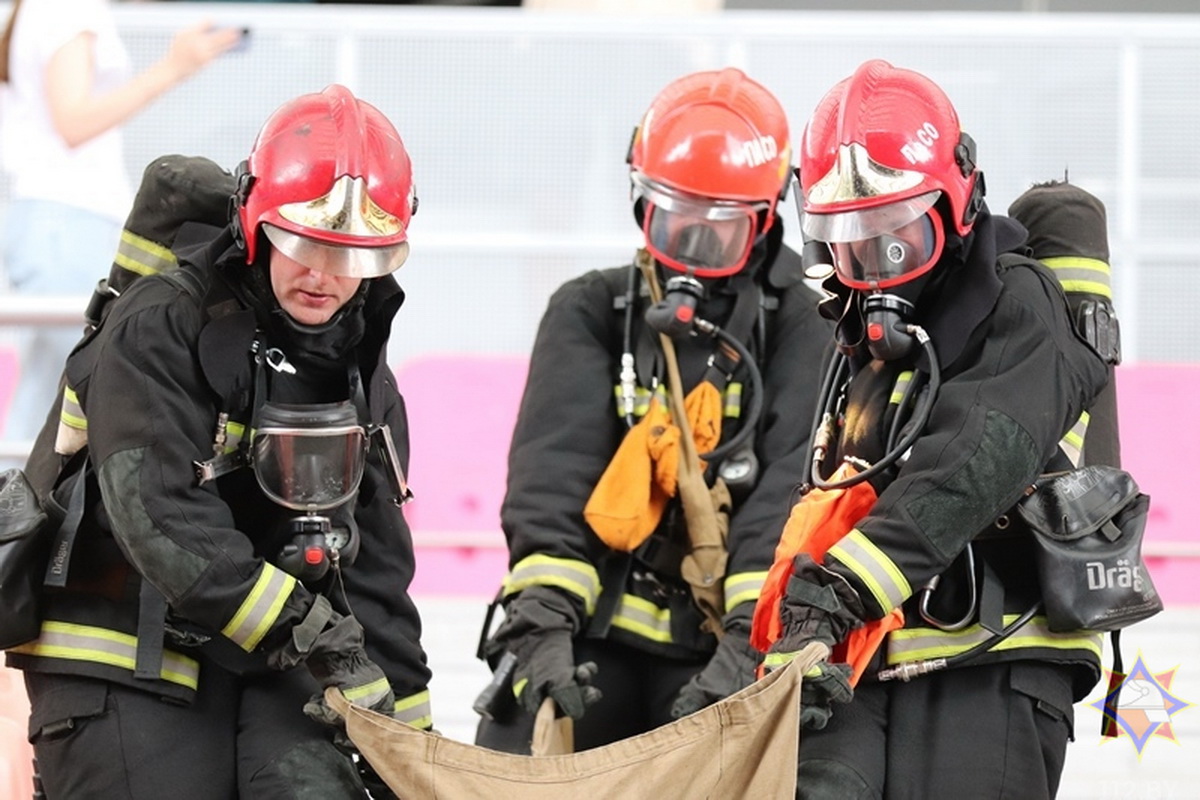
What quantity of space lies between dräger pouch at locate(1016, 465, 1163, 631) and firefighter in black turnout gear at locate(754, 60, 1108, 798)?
0.21 ft

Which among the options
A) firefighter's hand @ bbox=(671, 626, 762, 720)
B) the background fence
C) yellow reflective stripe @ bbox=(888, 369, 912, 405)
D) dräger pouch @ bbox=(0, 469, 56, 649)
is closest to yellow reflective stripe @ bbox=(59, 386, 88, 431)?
dräger pouch @ bbox=(0, 469, 56, 649)

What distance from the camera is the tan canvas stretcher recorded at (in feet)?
10.8

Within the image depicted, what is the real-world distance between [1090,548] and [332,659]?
1315 mm

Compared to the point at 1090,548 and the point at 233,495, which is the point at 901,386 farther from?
the point at 233,495

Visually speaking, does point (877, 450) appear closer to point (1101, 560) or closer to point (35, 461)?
point (1101, 560)

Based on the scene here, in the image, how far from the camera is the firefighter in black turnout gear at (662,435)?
4.16 metres

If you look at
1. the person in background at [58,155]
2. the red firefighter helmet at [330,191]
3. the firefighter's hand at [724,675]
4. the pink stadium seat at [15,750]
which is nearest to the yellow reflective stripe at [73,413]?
the red firefighter helmet at [330,191]

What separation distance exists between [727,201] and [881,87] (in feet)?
2.42

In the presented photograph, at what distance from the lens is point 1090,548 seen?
347cm

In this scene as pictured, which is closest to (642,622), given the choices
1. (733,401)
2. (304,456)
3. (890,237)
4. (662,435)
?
(662,435)

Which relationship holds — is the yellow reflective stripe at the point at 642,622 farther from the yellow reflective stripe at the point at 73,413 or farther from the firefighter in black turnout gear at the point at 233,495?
the yellow reflective stripe at the point at 73,413

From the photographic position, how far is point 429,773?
3.32 m

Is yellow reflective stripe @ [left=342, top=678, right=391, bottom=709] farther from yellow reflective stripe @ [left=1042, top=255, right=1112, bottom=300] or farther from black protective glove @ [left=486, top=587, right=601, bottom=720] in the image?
yellow reflective stripe @ [left=1042, top=255, right=1112, bottom=300]

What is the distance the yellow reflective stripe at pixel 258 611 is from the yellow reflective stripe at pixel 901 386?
3.66ft
